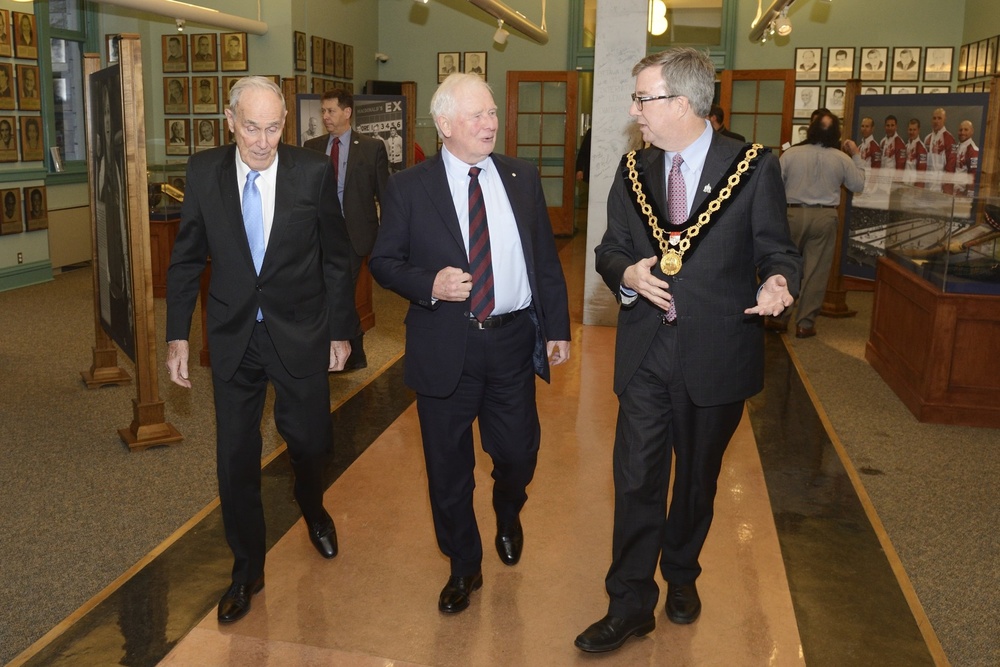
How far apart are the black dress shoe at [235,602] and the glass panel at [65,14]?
1007cm

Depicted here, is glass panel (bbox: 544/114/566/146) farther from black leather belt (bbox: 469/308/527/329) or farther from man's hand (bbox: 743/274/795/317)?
man's hand (bbox: 743/274/795/317)

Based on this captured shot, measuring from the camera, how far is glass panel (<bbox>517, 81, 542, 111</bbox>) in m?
15.0

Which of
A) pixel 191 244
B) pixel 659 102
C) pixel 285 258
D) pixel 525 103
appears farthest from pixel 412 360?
pixel 525 103

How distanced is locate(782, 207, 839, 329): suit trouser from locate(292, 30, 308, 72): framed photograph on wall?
6.96 metres

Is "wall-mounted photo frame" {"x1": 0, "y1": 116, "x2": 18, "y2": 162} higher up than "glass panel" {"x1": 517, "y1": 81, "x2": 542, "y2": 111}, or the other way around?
"glass panel" {"x1": 517, "y1": 81, "x2": 542, "y2": 111}

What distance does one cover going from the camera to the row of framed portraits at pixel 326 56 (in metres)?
12.3

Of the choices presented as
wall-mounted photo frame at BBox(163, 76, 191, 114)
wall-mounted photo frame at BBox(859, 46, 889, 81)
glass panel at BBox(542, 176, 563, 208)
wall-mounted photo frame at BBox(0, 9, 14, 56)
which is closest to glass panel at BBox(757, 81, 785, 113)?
wall-mounted photo frame at BBox(859, 46, 889, 81)

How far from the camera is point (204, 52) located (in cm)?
1241

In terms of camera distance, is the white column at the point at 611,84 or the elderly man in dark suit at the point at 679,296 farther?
the white column at the point at 611,84

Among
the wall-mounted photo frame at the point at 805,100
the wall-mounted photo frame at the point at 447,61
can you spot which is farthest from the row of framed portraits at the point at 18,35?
Answer: the wall-mounted photo frame at the point at 805,100

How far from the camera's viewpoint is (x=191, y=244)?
3094mm

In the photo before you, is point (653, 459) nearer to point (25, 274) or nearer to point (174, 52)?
point (25, 274)

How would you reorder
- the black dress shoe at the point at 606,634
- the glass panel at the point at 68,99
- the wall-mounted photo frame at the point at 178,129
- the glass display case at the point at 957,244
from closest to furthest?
1. the black dress shoe at the point at 606,634
2. the glass display case at the point at 957,244
3. the glass panel at the point at 68,99
4. the wall-mounted photo frame at the point at 178,129

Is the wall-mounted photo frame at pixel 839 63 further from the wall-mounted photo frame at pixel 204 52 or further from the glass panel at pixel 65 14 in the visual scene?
the glass panel at pixel 65 14
